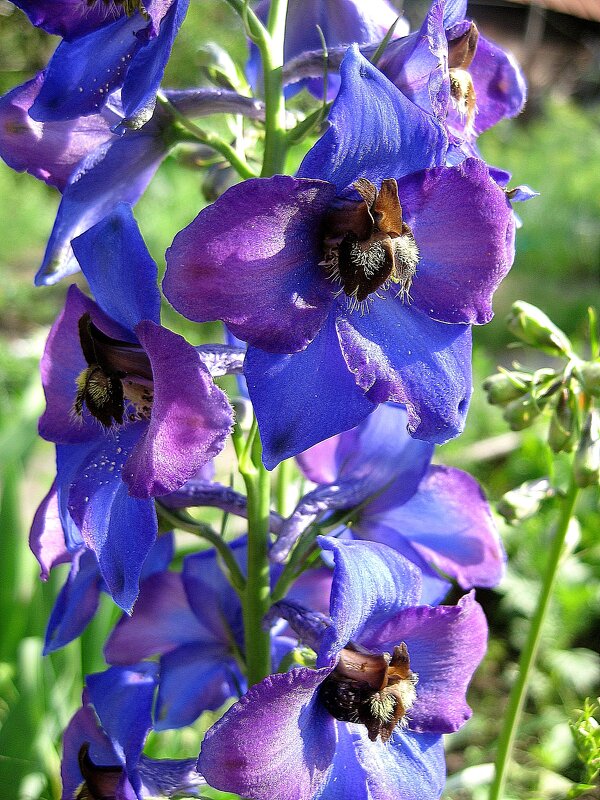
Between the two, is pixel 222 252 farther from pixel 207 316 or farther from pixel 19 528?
pixel 19 528

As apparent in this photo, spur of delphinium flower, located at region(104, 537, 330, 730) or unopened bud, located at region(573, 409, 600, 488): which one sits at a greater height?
unopened bud, located at region(573, 409, 600, 488)

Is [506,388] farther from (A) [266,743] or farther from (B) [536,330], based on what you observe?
(A) [266,743]

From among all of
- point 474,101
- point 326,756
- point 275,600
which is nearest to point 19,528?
point 275,600

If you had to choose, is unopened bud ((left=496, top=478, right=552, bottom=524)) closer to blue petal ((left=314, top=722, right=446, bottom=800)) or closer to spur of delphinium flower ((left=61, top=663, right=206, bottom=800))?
blue petal ((left=314, top=722, right=446, bottom=800))

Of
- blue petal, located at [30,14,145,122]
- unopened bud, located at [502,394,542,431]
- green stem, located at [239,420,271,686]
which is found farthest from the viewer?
unopened bud, located at [502,394,542,431]

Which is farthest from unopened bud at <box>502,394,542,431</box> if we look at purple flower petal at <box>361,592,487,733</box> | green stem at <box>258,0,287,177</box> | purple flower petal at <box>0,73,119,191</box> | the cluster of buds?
purple flower petal at <box>0,73,119,191</box>

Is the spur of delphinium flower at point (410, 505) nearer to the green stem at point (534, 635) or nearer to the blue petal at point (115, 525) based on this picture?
the green stem at point (534, 635)

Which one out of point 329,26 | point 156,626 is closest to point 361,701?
point 156,626
